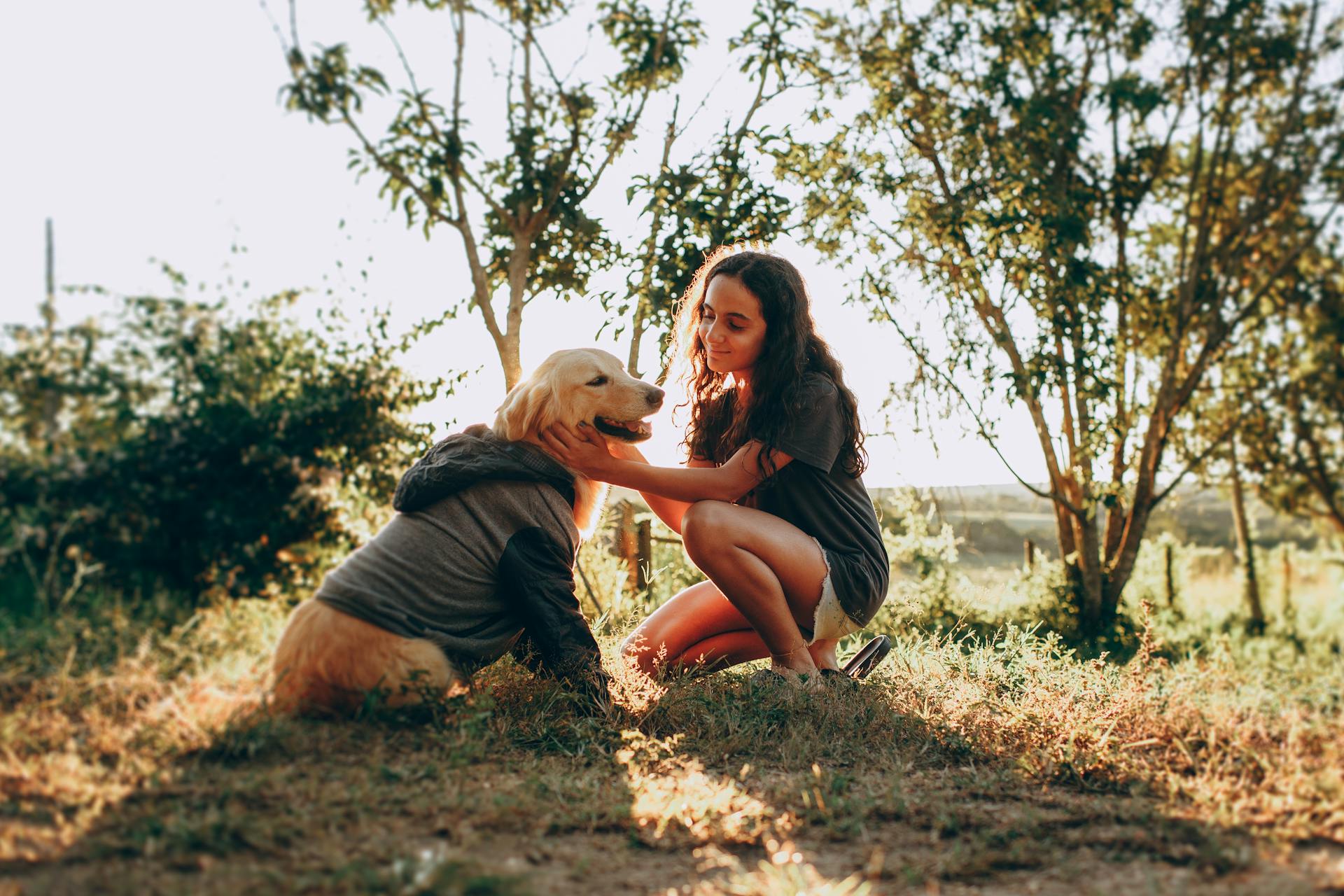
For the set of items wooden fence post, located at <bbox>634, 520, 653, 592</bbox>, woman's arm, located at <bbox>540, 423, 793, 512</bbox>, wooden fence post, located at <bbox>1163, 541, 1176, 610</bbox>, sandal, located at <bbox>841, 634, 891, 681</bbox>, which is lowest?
wooden fence post, located at <bbox>1163, 541, 1176, 610</bbox>

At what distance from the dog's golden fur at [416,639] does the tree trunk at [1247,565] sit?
213 inches

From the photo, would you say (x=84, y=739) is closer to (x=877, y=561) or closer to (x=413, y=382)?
(x=413, y=382)

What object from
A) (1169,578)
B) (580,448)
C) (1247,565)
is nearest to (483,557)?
(580,448)

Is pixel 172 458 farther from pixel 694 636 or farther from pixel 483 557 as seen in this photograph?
pixel 694 636

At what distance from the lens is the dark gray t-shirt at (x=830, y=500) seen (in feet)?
10.8

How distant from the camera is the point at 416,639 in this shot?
8.38 feet

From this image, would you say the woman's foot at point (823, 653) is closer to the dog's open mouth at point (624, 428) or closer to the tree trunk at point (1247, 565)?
the dog's open mouth at point (624, 428)

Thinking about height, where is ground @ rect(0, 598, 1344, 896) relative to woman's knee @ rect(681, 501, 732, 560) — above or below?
below

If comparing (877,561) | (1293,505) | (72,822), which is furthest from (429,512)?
(1293,505)

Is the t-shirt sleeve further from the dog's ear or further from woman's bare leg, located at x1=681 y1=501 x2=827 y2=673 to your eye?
the dog's ear

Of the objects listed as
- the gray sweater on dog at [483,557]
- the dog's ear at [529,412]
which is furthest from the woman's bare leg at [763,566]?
the dog's ear at [529,412]

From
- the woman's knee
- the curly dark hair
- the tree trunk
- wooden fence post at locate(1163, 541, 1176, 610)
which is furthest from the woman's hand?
wooden fence post at locate(1163, 541, 1176, 610)

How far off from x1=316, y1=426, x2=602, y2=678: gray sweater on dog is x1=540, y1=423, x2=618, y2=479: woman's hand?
1.6 inches

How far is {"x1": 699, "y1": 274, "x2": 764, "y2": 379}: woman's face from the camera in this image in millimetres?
3359
